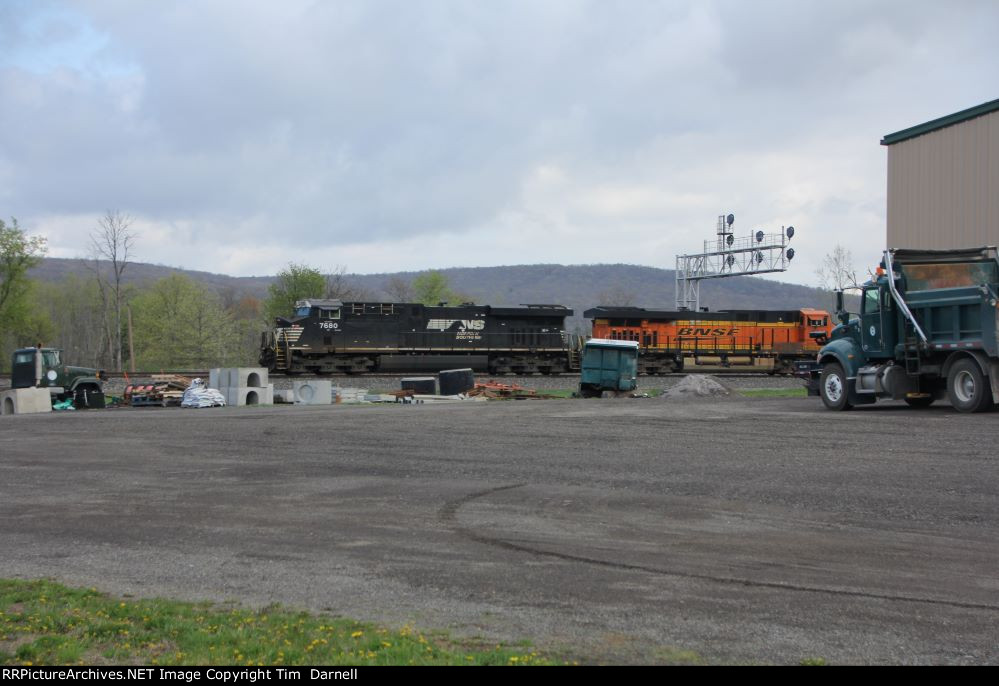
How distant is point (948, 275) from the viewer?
752 inches

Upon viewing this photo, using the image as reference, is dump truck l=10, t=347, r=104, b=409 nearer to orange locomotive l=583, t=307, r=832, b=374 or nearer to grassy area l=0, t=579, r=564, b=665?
orange locomotive l=583, t=307, r=832, b=374

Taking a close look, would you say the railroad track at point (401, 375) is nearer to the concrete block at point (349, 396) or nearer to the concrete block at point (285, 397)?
the concrete block at point (285, 397)

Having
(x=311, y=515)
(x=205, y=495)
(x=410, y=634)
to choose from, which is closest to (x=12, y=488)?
(x=205, y=495)

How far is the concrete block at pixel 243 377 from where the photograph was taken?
100ft

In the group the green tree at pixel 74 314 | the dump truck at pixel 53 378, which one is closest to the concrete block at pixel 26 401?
the dump truck at pixel 53 378

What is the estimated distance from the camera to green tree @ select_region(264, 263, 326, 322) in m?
82.4

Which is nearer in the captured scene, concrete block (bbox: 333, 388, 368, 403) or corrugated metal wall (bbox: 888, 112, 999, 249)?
corrugated metal wall (bbox: 888, 112, 999, 249)

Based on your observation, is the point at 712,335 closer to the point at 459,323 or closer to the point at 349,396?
the point at 459,323

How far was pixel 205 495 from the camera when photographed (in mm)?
11250

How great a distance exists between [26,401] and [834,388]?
82.0ft

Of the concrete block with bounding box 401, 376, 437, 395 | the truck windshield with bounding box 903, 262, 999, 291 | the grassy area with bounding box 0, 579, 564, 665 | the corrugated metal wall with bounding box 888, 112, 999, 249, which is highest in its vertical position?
the corrugated metal wall with bounding box 888, 112, 999, 249

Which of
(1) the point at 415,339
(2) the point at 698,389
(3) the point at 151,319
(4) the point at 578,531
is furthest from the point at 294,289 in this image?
(4) the point at 578,531

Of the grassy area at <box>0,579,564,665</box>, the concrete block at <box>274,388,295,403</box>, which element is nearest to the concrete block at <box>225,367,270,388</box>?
the concrete block at <box>274,388,295,403</box>

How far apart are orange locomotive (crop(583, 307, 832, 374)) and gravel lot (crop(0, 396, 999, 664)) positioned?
2849 cm
